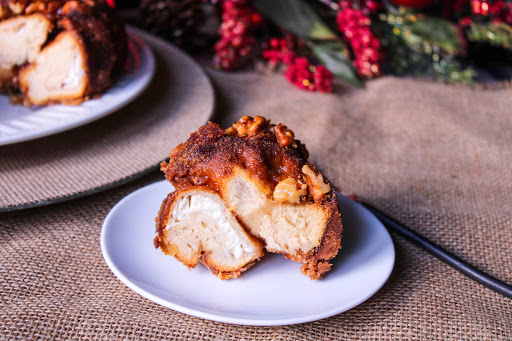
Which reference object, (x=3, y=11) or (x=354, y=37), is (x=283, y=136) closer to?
(x=3, y=11)

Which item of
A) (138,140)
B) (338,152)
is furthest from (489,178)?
(138,140)

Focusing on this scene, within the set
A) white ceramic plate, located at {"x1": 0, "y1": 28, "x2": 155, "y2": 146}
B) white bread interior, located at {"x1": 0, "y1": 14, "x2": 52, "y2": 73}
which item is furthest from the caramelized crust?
white bread interior, located at {"x1": 0, "y1": 14, "x2": 52, "y2": 73}

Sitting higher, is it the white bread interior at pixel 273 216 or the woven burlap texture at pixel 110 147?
the white bread interior at pixel 273 216

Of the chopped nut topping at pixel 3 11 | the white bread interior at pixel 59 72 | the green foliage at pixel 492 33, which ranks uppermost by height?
the chopped nut topping at pixel 3 11

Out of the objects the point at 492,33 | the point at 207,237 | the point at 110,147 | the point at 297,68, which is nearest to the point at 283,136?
the point at 207,237

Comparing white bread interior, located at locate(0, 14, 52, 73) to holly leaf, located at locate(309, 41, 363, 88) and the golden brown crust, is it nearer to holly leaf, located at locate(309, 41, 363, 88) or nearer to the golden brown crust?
the golden brown crust

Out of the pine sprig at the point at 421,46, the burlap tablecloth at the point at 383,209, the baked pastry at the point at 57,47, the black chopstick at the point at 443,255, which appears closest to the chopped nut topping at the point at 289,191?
the burlap tablecloth at the point at 383,209

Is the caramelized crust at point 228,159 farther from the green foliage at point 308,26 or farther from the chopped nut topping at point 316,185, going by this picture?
the green foliage at point 308,26
